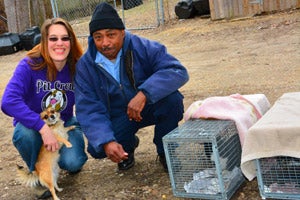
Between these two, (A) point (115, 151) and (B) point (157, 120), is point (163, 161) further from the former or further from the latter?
(A) point (115, 151)

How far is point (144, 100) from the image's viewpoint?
309 cm

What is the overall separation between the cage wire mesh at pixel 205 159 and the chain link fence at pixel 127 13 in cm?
910

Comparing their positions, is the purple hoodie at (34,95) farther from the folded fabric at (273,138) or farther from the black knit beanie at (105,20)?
the folded fabric at (273,138)

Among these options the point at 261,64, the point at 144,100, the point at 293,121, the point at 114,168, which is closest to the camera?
the point at 293,121

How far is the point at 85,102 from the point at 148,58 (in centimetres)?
52

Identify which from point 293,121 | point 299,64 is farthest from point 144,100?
point 299,64

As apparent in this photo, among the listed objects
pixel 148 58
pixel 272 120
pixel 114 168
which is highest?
pixel 148 58

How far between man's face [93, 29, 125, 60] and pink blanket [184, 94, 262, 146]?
659mm

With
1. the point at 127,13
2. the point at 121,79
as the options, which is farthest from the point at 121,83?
the point at 127,13

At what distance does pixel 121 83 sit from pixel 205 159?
762mm

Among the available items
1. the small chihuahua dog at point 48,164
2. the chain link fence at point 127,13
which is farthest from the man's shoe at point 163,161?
the chain link fence at point 127,13

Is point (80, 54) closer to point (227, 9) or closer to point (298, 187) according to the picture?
point (298, 187)

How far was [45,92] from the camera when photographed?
3.40 m

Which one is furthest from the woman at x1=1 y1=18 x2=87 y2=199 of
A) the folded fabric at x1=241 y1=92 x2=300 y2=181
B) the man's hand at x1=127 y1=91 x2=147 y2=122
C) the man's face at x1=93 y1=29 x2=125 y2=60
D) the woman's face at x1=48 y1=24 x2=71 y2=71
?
the folded fabric at x1=241 y1=92 x2=300 y2=181
